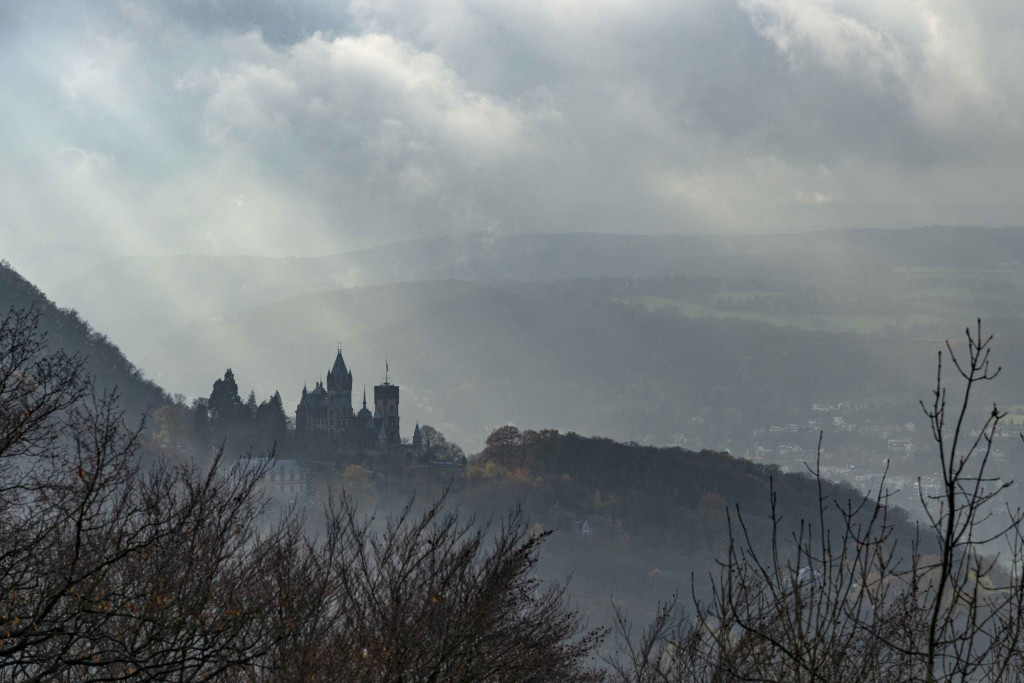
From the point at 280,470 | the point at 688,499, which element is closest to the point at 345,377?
the point at 280,470

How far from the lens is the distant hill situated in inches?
3920

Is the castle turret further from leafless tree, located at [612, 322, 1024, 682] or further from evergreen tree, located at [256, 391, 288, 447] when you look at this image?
leafless tree, located at [612, 322, 1024, 682]

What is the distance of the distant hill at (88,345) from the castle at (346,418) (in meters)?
16.6

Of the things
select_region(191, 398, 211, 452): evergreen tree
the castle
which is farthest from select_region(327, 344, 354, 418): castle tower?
select_region(191, 398, 211, 452): evergreen tree

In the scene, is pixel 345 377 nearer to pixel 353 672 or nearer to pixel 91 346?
pixel 91 346

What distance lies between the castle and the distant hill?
16.6 metres

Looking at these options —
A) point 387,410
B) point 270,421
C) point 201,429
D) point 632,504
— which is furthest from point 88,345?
point 632,504

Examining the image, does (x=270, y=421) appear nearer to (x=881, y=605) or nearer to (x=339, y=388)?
(x=339, y=388)

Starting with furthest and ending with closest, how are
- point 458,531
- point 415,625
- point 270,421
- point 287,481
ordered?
point 270,421
point 287,481
point 458,531
point 415,625

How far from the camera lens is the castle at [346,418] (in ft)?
334

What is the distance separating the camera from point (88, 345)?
344ft

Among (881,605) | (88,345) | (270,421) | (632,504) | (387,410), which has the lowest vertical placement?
(632,504)

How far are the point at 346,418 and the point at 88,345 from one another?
30701 millimetres

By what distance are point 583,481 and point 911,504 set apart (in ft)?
307
